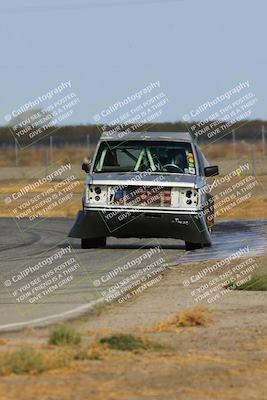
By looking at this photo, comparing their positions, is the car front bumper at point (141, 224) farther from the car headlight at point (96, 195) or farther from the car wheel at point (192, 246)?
the car wheel at point (192, 246)

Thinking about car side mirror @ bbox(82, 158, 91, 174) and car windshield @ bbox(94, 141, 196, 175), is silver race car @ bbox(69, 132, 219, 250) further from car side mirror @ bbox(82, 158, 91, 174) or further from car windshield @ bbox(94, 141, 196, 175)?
car side mirror @ bbox(82, 158, 91, 174)

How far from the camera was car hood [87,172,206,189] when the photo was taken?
22.3m

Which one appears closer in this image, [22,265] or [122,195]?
[22,265]

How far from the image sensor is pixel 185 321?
42.9ft

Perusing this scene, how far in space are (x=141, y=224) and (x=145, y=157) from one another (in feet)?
4.57

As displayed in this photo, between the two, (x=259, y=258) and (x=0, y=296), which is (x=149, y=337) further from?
(x=259, y=258)

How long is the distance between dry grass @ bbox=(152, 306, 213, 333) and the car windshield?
973 cm

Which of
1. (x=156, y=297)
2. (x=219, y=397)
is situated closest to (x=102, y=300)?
(x=156, y=297)

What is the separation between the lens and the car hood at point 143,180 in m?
22.3

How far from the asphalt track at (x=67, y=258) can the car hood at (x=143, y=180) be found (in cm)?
123

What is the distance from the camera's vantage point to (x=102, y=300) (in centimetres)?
1523

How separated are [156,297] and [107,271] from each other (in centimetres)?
313

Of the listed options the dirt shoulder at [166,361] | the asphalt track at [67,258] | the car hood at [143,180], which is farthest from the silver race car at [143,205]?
the dirt shoulder at [166,361]

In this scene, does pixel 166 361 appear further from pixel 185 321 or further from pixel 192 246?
pixel 192 246
